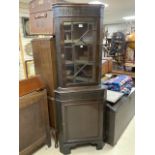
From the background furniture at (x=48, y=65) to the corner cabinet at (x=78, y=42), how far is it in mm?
181

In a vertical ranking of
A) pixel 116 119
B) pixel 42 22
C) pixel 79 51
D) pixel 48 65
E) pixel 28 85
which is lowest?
pixel 116 119

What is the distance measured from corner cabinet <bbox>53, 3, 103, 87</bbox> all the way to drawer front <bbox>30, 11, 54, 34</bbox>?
0.71 ft

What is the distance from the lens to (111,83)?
9.08ft

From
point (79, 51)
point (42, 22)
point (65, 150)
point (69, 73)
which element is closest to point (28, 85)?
point (69, 73)

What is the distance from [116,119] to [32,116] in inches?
42.4

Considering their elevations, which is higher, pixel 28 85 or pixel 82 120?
pixel 28 85

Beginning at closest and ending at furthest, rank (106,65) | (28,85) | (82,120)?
(28,85) < (82,120) < (106,65)

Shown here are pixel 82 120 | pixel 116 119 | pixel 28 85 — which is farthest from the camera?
pixel 116 119

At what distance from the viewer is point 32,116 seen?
6.56 feet

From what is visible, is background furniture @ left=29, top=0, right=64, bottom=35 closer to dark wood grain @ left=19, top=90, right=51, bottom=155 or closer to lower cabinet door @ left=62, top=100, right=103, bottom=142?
dark wood grain @ left=19, top=90, right=51, bottom=155

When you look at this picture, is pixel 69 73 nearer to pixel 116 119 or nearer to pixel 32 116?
pixel 32 116

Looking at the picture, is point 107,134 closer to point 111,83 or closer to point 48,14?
point 111,83
